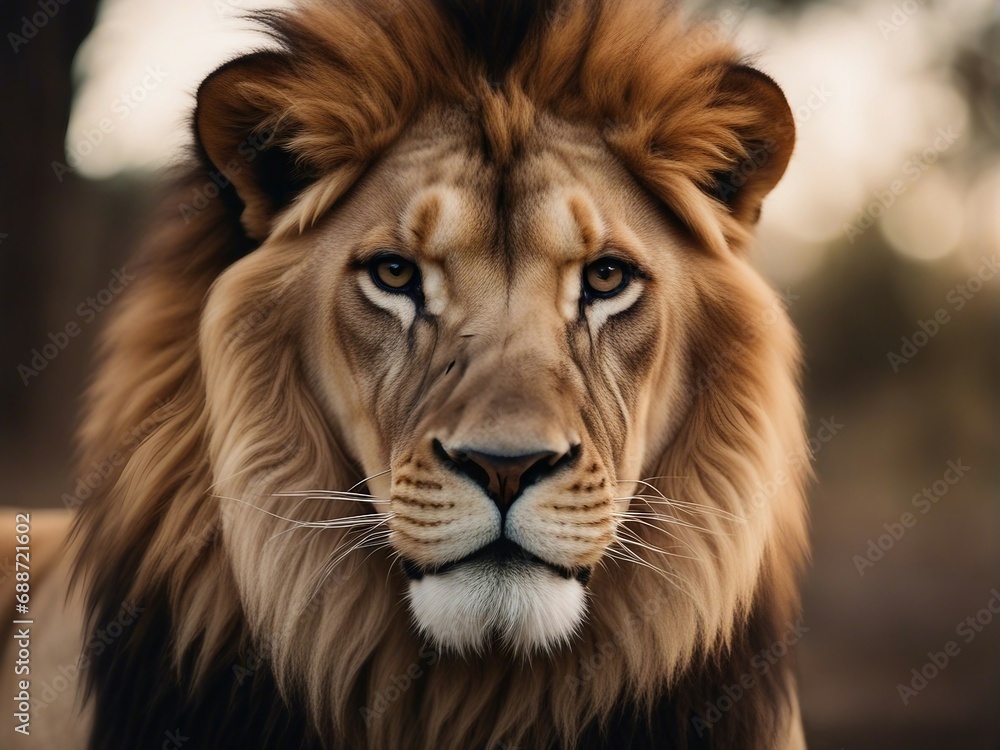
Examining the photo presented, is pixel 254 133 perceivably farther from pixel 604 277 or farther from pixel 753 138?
pixel 753 138

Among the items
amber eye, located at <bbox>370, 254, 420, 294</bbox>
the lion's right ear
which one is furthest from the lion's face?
the lion's right ear

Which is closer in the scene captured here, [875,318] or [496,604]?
[496,604]

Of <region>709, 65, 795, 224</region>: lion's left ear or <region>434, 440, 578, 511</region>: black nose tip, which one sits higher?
<region>709, 65, 795, 224</region>: lion's left ear

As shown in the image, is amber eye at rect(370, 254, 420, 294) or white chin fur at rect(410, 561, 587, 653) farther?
amber eye at rect(370, 254, 420, 294)

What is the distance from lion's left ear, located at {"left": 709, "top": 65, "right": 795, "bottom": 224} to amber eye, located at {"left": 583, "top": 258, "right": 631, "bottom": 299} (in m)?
0.36

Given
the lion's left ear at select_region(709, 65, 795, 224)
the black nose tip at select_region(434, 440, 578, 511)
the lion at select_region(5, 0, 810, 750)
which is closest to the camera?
the black nose tip at select_region(434, 440, 578, 511)

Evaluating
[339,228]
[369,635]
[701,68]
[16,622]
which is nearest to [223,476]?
[369,635]

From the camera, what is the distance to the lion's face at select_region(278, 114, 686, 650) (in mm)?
1476

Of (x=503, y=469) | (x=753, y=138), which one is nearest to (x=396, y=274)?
(x=503, y=469)

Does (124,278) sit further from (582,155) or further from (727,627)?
(727,627)

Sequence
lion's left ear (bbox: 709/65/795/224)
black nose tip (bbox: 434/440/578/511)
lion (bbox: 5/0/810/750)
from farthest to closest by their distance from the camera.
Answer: lion's left ear (bbox: 709/65/795/224)
lion (bbox: 5/0/810/750)
black nose tip (bbox: 434/440/578/511)

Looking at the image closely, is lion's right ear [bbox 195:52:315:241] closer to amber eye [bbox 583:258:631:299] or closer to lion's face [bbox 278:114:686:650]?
lion's face [bbox 278:114:686:650]

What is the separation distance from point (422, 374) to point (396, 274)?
0.22m

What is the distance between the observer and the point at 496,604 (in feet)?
4.90
